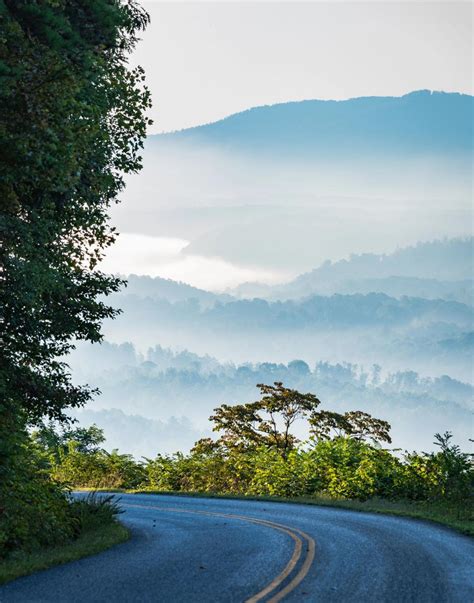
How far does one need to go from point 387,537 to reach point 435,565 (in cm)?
351

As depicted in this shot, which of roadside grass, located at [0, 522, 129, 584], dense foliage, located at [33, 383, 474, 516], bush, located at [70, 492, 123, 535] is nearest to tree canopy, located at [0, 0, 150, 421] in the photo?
bush, located at [70, 492, 123, 535]

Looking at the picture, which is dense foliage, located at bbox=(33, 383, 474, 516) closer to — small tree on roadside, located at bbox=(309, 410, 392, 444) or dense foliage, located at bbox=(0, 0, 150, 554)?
small tree on roadside, located at bbox=(309, 410, 392, 444)

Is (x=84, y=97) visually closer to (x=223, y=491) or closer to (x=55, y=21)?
(x=55, y=21)

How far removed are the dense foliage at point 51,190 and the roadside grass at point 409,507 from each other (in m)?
9.43

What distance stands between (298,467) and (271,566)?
1831 centimetres

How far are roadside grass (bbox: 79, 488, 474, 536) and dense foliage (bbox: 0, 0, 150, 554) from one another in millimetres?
9426

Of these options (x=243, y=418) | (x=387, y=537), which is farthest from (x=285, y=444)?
(x=387, y=537)

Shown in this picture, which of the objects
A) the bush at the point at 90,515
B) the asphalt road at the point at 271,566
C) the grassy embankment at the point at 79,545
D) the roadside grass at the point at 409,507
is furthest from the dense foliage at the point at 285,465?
the grassy embankment at the point at 79,545

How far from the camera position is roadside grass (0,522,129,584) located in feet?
40.3

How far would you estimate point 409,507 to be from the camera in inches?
938

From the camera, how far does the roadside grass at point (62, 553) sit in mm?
12291

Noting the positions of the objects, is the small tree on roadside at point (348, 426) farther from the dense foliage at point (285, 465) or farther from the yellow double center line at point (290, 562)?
the yellow double center line at point (290, 562)

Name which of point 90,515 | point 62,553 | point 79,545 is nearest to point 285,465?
point 90,515

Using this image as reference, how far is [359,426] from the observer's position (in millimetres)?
37312
